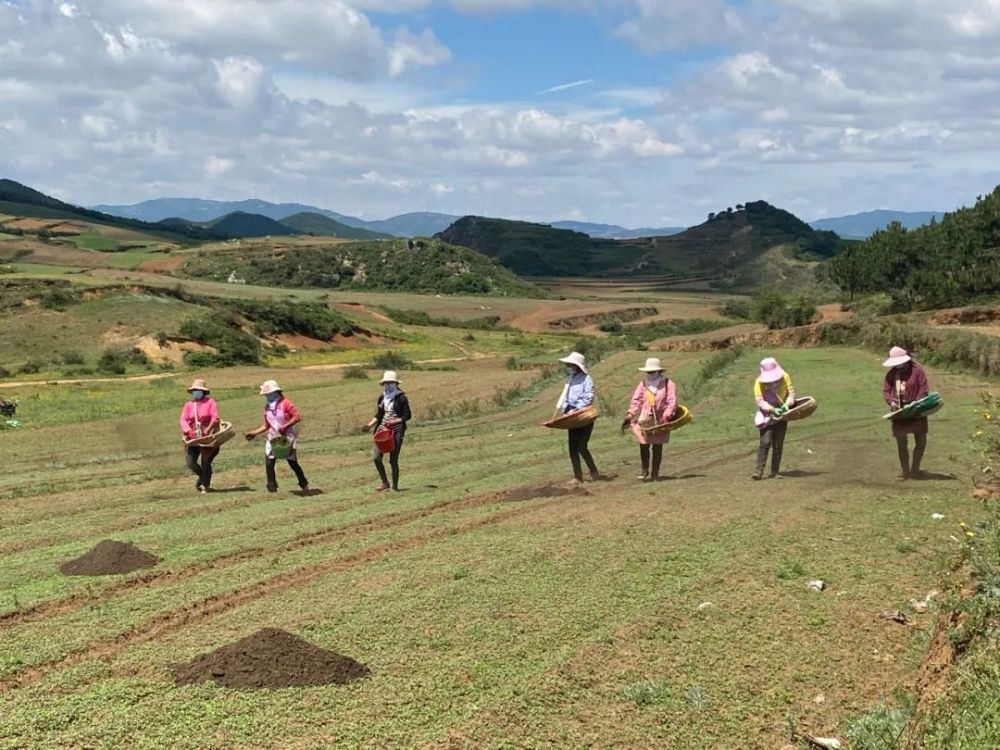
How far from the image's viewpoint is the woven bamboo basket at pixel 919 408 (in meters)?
14.7

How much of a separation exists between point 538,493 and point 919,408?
617cm

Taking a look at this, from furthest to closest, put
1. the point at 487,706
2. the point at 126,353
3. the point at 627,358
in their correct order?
the point at 126,353, the point at 627,358, the point at 487,706

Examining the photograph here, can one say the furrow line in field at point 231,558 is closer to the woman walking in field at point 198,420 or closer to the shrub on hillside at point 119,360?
the woman walking in field at point 198,420

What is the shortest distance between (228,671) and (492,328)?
314 ft

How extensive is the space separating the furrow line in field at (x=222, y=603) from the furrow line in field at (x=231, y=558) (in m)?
1.03

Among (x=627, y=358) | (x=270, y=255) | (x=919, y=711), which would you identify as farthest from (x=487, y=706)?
(x=270, y=255)

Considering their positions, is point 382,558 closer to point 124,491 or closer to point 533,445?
point 124,491

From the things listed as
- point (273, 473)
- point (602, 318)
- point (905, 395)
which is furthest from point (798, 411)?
point (602, 318)

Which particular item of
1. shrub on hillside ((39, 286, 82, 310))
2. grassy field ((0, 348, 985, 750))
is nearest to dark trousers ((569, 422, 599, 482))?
grassy field ((0, 348, 985, 750))

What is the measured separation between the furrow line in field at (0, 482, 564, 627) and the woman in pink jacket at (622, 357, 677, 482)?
2.54 m

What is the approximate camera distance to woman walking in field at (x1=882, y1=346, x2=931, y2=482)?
15.1 m

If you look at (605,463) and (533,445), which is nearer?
(605,463)

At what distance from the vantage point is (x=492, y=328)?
103m

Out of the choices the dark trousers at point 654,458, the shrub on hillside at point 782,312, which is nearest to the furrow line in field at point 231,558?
the dark trousers at point 654,458
